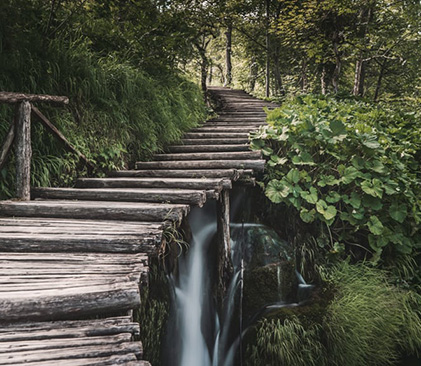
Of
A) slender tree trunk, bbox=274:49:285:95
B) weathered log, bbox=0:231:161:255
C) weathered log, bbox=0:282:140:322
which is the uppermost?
slender tree trunk, bbox=274:49:285:95

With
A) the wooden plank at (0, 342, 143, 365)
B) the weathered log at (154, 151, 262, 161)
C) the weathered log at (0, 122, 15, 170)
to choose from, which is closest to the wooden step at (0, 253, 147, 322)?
the wooden plank at (0, 342, 143, 365)

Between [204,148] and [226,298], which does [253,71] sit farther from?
[226,298]

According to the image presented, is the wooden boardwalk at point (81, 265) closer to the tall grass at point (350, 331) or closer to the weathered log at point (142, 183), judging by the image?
the weathered log at point (142, 183)

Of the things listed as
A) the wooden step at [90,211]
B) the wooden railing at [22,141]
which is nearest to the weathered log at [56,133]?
the wooden railing at [22,141]

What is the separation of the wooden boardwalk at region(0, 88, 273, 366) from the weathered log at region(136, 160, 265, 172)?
0.46 meters

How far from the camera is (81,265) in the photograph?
2.00 metres

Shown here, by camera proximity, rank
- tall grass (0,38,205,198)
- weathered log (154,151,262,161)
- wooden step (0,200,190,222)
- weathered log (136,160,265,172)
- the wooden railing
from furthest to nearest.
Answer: weathered log (154,151,262,161)
weathered log (136,160,265,172)
tall grass (0,38,205,198)
the wooden railing
wooden step (0,200,190,222)

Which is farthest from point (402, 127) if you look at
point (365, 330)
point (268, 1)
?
point (268, 1)

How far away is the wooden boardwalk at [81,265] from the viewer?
142cm

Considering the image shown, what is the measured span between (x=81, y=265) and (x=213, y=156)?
3194mm

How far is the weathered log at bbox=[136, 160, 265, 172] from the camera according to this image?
4.41 meters

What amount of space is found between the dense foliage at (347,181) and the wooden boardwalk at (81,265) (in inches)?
43.7

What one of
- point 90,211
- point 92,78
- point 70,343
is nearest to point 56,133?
point 92,78

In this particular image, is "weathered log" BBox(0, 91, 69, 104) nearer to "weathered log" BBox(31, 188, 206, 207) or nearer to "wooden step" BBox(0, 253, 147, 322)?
"weathered log" BBox(31, 188, 206, 207)
